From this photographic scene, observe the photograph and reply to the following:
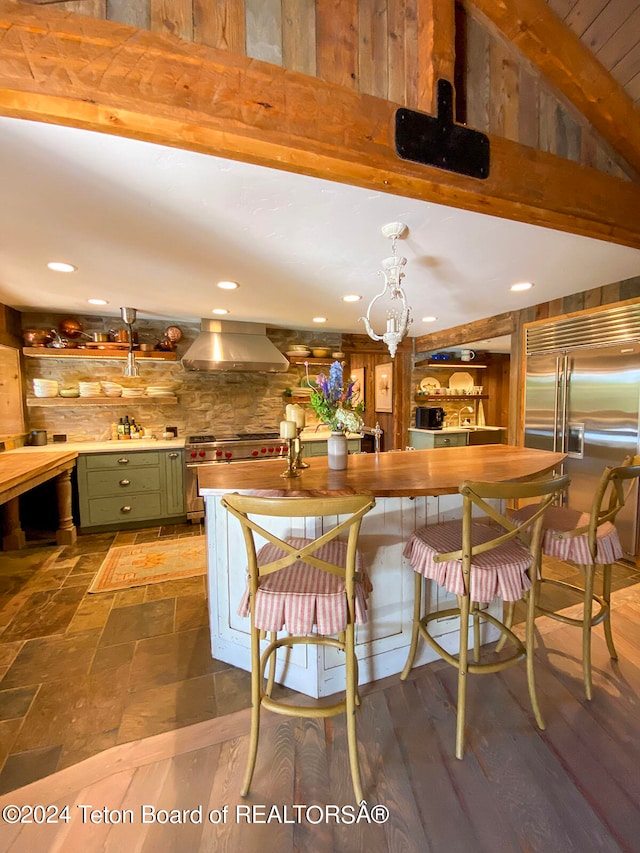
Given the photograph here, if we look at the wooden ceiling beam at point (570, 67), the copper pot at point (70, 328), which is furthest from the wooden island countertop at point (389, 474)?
the copper pot at point (70, 328)

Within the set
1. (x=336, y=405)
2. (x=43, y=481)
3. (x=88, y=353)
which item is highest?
(x=88, y=353)

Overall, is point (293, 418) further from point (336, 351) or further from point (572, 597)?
point (336, 351)

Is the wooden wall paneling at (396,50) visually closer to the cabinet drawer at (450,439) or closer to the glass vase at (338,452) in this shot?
the glass vase at (338,452)

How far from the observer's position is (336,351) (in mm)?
4980

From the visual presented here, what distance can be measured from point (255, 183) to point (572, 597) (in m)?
3.09

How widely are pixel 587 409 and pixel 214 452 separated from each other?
3673 mm

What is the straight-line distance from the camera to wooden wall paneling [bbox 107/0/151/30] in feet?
3.63

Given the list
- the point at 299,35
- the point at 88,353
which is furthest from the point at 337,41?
the point at 88,353

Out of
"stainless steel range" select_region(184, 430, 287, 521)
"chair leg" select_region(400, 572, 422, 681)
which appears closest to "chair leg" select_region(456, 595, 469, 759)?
"chair leg" select_region(400, 572, 422, 681)

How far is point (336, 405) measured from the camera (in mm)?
1735

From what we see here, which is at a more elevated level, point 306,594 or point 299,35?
point 299,35

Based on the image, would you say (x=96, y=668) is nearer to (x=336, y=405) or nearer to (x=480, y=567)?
(x=336, y=405)

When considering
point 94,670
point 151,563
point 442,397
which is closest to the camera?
point 94,670

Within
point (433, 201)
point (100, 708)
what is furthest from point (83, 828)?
point (433, 201)
